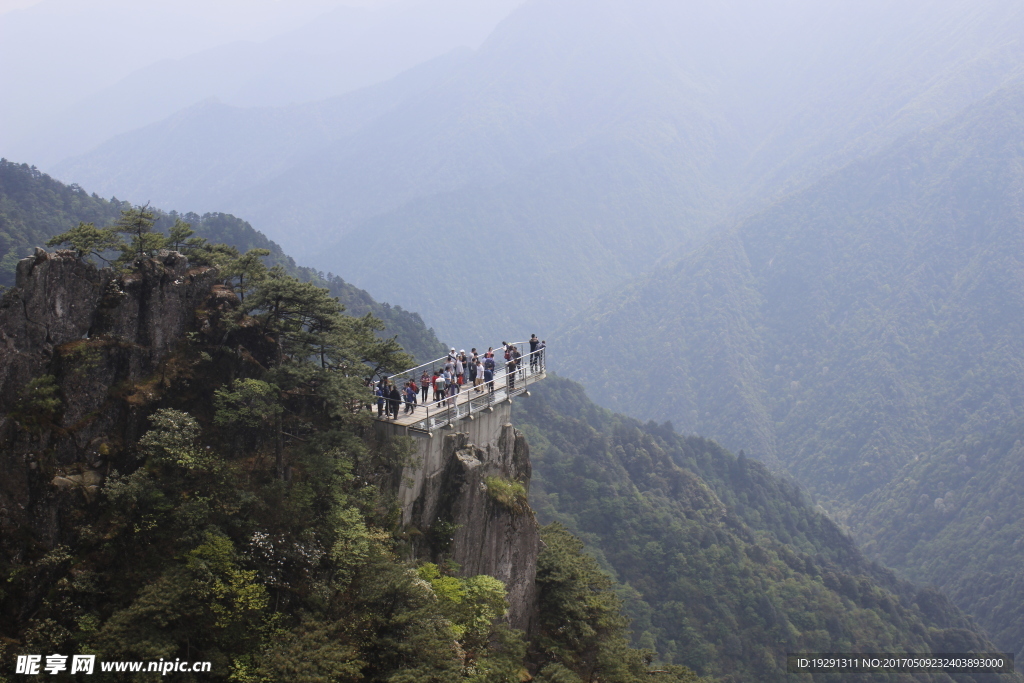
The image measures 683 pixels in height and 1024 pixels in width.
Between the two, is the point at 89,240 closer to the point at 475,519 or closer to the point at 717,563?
the point at 475,519

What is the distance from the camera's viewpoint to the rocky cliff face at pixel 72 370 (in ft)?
61.9

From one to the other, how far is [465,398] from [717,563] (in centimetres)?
8661

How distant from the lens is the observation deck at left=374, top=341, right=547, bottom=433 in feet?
80.9

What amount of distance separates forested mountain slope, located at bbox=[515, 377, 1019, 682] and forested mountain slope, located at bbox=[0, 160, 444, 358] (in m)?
24.0

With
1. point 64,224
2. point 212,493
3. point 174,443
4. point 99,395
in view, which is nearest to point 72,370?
point 99,395

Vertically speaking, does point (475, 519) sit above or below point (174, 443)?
below

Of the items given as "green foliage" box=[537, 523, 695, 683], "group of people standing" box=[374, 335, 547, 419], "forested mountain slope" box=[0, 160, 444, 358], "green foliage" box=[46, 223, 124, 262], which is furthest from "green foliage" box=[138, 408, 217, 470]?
"forested mountain slope" box=[0, 160, 444, 358]

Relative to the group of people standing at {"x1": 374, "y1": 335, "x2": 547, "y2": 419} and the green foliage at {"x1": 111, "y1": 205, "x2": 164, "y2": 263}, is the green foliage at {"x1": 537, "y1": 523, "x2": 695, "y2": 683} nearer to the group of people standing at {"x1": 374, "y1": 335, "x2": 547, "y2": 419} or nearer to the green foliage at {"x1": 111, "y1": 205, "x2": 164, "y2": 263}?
the group of people standing at {"x1": 374, "y1": 335, "x2": 547, "y2": 419}

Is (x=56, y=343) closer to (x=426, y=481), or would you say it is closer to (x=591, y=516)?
(x=426, y=481)

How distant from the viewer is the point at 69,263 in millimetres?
20703

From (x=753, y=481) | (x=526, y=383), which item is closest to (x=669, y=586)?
(x=753, y=481)

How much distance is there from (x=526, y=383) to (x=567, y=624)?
28.3ft

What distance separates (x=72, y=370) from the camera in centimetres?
2014

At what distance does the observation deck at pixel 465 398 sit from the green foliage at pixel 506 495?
229 cm
